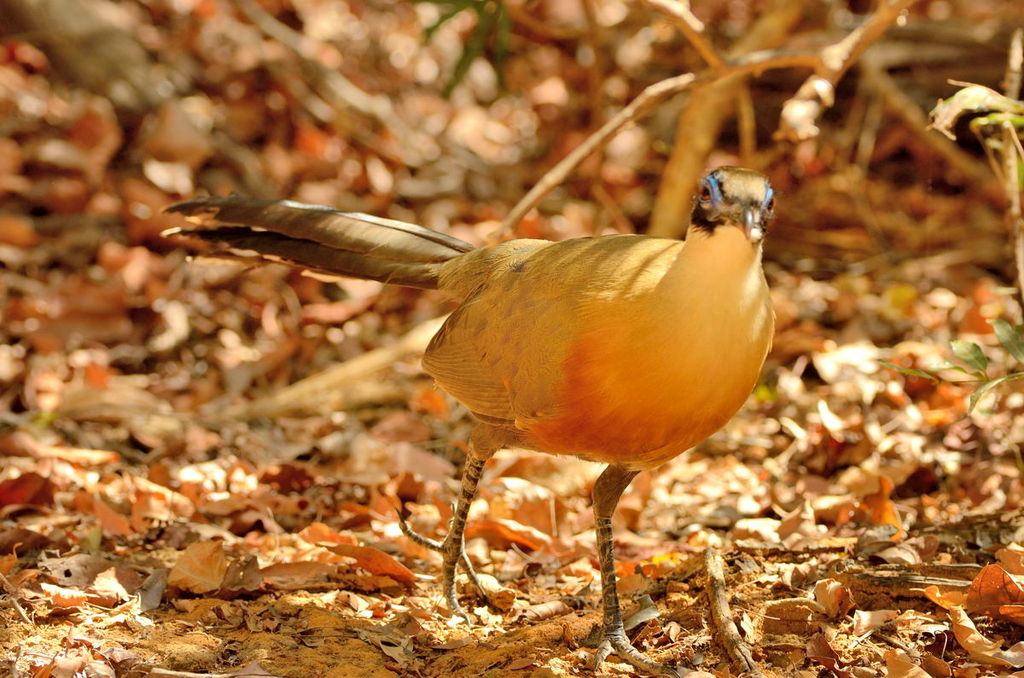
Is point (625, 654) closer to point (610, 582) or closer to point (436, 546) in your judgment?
point (610, 582)

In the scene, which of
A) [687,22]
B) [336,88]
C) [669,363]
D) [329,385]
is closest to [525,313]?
[669,363]

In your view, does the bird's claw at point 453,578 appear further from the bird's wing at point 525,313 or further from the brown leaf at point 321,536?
the bird's wing at point 525,313

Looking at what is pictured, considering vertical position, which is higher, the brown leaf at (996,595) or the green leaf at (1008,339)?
the green leaf at (1008,339)

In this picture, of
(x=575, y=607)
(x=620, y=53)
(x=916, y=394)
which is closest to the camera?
(x=575, y=607)

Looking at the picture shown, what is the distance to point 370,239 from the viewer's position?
3898 mm

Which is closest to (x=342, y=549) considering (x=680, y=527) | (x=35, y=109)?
(x=680, y=527)

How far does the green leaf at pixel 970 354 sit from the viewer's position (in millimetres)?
3311

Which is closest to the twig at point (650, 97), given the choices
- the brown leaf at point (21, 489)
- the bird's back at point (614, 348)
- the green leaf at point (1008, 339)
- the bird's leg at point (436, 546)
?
the bird's back at point (614, 348)

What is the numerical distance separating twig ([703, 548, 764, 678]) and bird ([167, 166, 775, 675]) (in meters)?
0.20

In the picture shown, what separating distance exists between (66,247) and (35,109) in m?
1.01

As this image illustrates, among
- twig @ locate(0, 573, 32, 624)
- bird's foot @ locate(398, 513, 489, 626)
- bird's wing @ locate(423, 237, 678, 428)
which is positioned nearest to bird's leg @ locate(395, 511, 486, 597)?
bird's foot @ locate(398, 513, 489, 626)

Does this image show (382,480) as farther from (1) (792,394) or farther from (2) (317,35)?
(2) (317,35)

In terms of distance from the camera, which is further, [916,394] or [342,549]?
[916,394]

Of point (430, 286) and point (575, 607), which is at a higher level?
point (430, 286)
